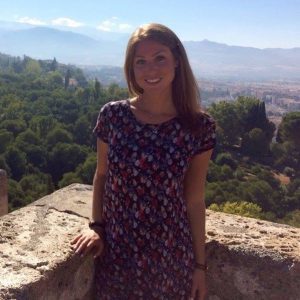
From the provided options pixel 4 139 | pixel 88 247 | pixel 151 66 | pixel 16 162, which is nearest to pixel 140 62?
pixel 151 66

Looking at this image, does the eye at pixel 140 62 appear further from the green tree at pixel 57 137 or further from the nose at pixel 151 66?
the green tree at pixel 57 137

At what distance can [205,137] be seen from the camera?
226 centimetres

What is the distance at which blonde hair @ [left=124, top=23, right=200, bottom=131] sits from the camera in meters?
2.24

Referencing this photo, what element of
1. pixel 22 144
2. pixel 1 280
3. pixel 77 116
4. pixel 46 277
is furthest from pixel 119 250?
pixel 77 116

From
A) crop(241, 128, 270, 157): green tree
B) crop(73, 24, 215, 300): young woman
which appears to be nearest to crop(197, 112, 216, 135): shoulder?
crop(73, 24, 215, 300): young woman

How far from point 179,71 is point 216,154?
41745 mm

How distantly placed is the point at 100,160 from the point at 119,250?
0.45m

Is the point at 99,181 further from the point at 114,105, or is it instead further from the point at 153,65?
the point at 153,65

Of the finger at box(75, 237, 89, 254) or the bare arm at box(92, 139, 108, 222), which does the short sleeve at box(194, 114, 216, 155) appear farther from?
the finger at box(75, 237, 89, 254)

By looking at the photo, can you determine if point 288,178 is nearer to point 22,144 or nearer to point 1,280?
point 22,144

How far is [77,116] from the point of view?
54.7 metres

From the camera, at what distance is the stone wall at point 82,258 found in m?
2.09

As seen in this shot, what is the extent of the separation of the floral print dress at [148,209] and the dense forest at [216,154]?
23.8 meters

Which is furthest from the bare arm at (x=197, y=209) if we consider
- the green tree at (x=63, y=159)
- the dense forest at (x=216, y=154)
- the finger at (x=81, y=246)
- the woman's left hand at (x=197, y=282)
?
the green tree at (x=63, y=159)
